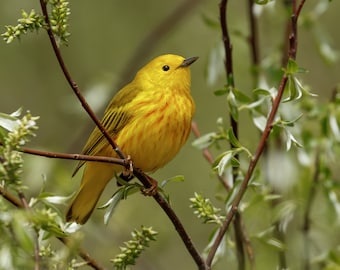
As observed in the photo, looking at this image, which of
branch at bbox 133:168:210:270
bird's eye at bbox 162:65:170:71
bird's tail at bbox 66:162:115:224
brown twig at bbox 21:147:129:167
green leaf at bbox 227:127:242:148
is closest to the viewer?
brown twig at bbox 21:147:129:167

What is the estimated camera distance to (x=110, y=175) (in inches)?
152

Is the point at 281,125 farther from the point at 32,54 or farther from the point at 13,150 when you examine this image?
the point at 32,54

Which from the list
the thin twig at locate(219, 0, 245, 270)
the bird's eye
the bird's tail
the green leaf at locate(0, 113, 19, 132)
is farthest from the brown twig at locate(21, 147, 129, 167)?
the bird's eye

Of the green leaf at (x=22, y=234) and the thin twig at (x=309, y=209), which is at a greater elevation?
the green leaf at (x=22, y=234)

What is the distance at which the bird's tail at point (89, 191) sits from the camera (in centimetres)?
372

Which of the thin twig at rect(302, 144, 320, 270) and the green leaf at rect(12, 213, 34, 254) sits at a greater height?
the green leaf at rect(12, 213, 34, 254)

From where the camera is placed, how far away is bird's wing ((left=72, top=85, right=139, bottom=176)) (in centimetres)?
354

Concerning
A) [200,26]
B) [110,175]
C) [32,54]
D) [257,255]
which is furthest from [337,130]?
[32,54]

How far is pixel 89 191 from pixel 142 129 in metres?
0.51

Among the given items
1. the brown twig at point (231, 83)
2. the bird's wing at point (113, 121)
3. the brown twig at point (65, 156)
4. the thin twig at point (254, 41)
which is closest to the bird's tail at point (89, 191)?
the bird's wing at point (113, 121)

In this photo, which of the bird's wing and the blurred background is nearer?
the bird's wing

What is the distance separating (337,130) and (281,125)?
31.1 inches

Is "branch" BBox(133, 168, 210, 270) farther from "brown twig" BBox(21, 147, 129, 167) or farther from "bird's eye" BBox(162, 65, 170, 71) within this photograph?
"bird's eye" BBox(162, 65, 170, 71)

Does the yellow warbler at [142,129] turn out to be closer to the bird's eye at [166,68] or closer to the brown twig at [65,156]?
the bird's eye at [166,68]
